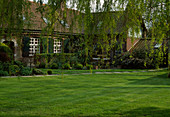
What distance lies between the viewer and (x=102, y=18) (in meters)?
3.86

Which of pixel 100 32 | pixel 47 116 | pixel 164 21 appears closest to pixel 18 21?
pixel 100 32

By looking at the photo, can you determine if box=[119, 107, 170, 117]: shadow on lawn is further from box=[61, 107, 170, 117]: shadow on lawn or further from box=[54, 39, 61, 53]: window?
box=[54, 39, 61, 53]: window

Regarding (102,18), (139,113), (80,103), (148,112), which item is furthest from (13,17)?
(80,103)

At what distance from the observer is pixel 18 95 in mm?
9984

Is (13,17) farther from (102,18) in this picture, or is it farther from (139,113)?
(139,113)

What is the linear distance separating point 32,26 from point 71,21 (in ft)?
2.45

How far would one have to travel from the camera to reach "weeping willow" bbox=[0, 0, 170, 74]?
3.69 meters

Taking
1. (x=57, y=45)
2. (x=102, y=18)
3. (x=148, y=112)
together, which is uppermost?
(x=102, y=18)

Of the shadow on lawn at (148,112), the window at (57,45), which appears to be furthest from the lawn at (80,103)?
the window at (57,45)

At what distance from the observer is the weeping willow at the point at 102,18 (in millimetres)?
3686

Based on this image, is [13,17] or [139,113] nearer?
[13,17]

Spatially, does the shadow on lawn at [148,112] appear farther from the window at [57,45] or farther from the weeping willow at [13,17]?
the weeping willow at [13,17]

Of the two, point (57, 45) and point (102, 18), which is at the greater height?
point (102, 18)

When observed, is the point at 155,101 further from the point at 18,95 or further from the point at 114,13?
the point at 114,13
